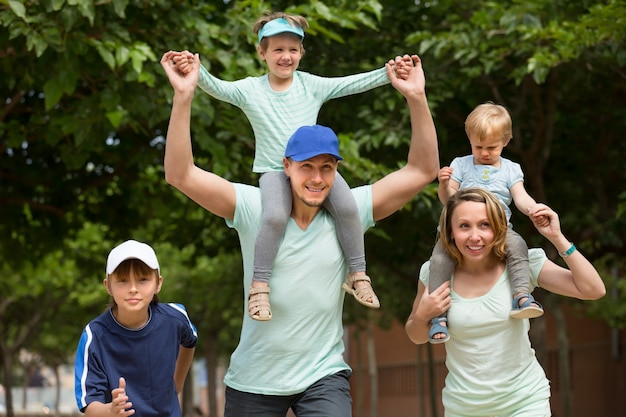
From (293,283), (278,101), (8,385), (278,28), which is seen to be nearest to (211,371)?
(8,385)

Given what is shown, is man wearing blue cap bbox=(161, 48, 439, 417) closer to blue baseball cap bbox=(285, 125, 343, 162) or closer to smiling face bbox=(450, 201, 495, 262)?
blue baseball cap bbox=(285, 125, 343, 162)

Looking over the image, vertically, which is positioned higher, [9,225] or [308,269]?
[9,225]

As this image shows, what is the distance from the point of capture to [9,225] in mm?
12320

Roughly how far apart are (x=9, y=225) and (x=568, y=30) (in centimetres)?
680

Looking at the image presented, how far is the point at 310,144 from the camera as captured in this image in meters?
4.27

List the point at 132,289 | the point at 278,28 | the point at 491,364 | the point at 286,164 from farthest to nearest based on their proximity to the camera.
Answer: the point at 278,28
the point at 132,289
the point at 286,164
the point at 491,364

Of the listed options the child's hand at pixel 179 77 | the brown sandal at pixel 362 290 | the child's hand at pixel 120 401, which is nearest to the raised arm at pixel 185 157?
the child's hand at pixel 179 77

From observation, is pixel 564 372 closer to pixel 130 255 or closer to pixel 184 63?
pixel 130 255

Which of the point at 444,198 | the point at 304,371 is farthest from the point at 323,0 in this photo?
the point at 304,371

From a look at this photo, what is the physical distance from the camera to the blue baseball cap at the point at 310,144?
167 inches

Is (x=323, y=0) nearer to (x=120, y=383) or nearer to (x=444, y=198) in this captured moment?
(x=444, y=198)

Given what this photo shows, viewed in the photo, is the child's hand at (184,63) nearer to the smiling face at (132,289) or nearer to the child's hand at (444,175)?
the smiling face at (132,289)

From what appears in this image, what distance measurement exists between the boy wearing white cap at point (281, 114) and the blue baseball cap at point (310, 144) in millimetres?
189

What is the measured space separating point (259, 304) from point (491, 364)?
0.98 m
